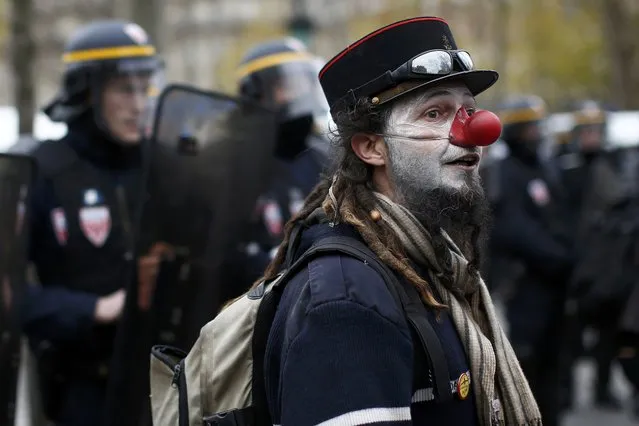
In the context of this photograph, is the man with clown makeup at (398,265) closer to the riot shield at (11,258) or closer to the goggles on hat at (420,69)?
the goggles on hat at (420,69)

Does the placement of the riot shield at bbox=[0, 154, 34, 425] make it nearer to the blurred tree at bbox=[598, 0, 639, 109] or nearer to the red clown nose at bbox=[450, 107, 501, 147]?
the red clown nose at bbox=[450, 107, 501, 147]

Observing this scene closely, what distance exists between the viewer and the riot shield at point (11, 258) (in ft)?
14.5

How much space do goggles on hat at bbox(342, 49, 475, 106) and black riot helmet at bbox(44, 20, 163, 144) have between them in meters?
2.69

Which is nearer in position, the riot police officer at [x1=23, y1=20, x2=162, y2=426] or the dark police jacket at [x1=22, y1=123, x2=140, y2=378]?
the riot police officer at [x1=23, y1=20, x2=162, y2=426]

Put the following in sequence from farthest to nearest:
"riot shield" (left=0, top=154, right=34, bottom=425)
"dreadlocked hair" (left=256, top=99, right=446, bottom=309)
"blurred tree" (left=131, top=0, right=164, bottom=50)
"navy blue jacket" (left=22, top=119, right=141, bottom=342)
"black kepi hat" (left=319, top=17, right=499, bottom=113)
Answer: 1. "blurred tree" (left=131, top=0, right=164, bottom=50)
2. "navy blue jacket" (left=22, top=119, right=141, bottom=342)
3. "riot shield" (left=0, top=154, right=34, bottom=425)
4. "black kepi hat" (left=319, top=17, right=499, bottom=113)
5. "dreadlocked hair" (left=256, top=99, right=446, bottom=309)

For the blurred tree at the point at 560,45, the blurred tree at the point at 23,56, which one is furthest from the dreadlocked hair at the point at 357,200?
the blurred tree at the point at 560,45

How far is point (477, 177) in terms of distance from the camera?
2.76m

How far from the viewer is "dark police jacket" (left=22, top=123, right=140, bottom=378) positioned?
16.3 ft

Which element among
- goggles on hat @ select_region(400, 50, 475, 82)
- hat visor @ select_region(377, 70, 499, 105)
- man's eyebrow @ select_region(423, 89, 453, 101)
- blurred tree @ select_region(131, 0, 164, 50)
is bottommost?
man's eyebrow @ select_region(423, 89, 453, 101)

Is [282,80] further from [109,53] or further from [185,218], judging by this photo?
[185,218]

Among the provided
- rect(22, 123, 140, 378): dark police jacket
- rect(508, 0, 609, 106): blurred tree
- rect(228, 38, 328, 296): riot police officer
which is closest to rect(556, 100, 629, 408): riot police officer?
rect(228, 38, 328, 296): riot police officer

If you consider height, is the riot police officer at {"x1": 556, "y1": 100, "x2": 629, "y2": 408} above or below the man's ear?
below

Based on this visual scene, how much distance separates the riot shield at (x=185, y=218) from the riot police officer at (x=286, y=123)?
0.50 m

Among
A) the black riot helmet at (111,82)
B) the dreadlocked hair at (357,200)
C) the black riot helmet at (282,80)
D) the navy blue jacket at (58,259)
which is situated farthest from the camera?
the black riot helmet at (282,80)
